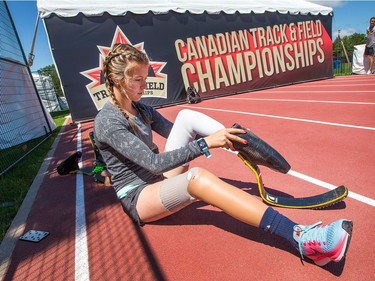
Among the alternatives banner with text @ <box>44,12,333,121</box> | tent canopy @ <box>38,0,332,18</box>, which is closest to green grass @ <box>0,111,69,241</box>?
banner with text @ <box>44,12,333,121</box>

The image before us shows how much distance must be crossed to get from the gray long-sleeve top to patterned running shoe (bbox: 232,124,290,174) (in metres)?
0.38

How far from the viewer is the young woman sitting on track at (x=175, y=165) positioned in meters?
1.55

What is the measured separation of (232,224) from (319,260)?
0.76 m

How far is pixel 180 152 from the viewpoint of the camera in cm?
177

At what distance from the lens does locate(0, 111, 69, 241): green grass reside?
116 inches

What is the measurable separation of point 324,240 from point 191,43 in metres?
11.2

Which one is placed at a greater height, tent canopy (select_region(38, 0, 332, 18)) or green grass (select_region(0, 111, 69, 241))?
tent canopy (select_region(38, 0, 332, 18))

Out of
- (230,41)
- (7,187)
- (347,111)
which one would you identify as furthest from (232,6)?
(7,187)

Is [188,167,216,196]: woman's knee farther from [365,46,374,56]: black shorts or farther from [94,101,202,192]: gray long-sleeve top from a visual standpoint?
[365,46,374,56]: black shorts

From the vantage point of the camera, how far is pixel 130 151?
178 centimetres

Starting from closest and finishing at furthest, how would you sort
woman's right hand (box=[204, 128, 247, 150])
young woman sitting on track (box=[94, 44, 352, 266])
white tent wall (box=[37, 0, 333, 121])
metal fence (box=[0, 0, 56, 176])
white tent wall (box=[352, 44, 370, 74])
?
young woman sitting on track (box=[94, 44, 352, 266]) < woman's right hand (box=[204, 128, 247, 150]) < metal fence (box=[0, 0, 56, 176]) < white tent wall (box=[37, 0, 333, 121]) < white tent wall (box=[352, 44, 370, 74])

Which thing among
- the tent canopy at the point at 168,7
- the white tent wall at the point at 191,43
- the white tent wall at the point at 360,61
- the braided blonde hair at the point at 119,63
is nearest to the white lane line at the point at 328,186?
the braided blonde hair at the point at 119,63

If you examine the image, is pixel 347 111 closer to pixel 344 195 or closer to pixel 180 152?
pixel 344 195

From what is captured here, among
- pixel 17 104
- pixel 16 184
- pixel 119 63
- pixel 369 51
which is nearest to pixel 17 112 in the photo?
pixel 17 104
